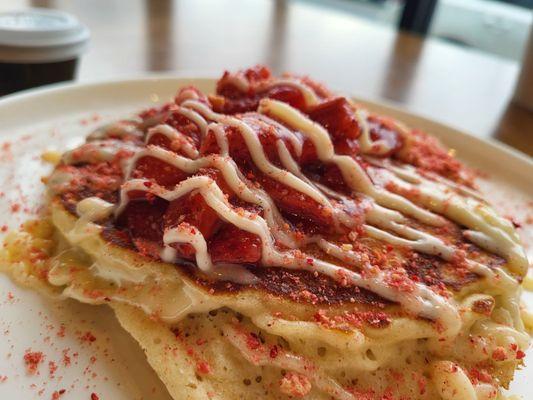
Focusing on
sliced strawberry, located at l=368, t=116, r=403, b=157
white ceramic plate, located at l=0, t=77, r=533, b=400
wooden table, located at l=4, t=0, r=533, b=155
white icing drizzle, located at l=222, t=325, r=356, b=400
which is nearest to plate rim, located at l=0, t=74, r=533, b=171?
white ceramic plate, located at l=0, t=77, r=533, b=400

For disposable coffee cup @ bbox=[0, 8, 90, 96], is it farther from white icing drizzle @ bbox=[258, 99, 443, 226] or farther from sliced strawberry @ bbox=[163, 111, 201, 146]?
white icing drizzle @ bbox=[258, 99, 443, 226]

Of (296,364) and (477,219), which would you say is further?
(477,219)

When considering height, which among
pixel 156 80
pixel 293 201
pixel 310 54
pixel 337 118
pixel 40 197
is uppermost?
pixel 337 118

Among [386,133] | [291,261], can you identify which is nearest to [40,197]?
[291,261]

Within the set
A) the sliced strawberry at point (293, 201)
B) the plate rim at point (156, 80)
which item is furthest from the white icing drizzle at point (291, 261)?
the plate rim at point (156, 80)

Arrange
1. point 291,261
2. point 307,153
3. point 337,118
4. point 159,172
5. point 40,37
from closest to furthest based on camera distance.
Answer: point 291,261 → point 159,172 → point 307,153 → point 337,118 → point 40,37

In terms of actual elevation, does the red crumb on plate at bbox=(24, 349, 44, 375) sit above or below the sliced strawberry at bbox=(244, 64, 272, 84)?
below

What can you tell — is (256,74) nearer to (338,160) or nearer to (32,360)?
(338,160)
